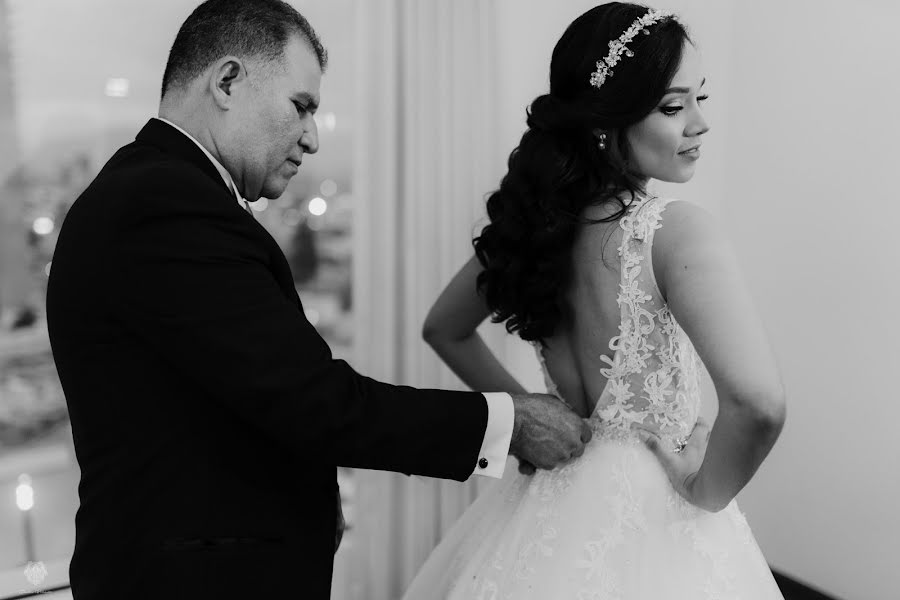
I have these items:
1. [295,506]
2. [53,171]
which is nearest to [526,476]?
[295,506]

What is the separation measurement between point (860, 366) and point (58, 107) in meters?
2.74

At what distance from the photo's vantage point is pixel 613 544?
1.33 metres

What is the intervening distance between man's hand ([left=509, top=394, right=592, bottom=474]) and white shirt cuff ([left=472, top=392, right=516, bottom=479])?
2.3 inches

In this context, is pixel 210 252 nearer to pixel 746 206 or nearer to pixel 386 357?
pixel 386 357

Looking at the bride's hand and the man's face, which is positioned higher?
the man's face

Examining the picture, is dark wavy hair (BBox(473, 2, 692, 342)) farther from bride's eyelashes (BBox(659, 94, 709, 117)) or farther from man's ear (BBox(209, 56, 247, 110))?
man's ear (BBox(209, 56, 247, 110))

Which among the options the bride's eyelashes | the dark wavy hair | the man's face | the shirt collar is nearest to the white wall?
the dark wavy hair

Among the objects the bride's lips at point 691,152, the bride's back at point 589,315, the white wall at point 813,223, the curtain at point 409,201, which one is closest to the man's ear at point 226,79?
the bride's back at point 589,315

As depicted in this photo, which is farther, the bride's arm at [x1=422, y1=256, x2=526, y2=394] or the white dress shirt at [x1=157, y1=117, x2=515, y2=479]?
the bride's arm at [x1=422, y1=256, x2=526, y2=394]

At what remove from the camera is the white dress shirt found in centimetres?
129

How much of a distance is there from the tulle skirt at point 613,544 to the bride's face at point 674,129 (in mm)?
533

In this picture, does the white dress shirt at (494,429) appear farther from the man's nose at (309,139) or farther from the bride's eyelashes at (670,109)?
the bride's eyelashes at (670,109)

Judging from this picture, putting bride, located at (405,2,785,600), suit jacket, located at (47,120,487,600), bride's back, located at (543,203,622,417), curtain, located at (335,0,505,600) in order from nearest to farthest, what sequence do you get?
suit jacket, located at (47,120,487,600) → bride, located at (405,2,785,600) → bride's back, located at (543,203,622,417) → curtain, located at (335,0,505,600)

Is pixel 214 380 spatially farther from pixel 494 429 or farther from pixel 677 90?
pixel 677 90
